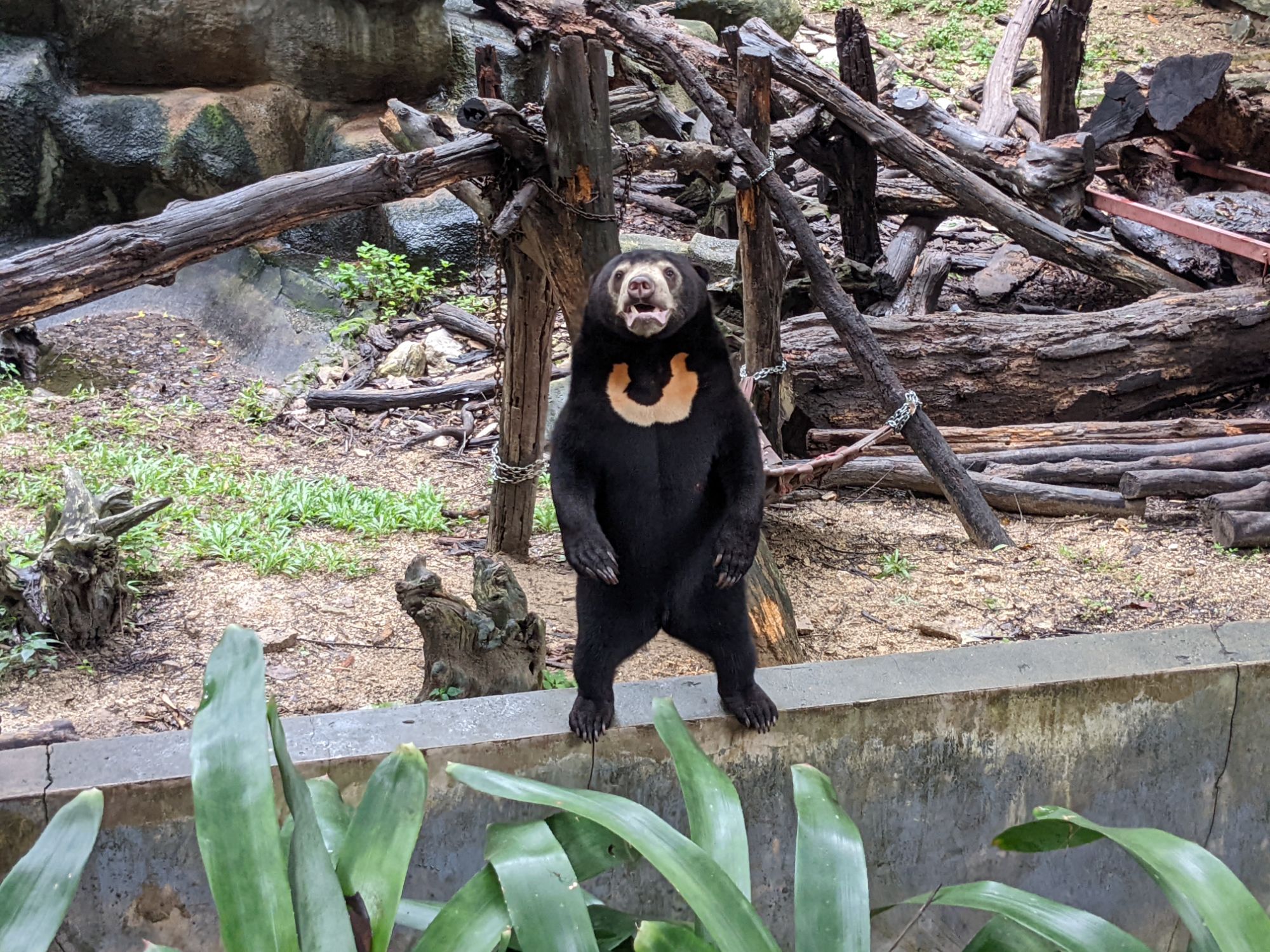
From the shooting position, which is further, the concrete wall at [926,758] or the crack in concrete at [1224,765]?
the crack in concrete at [1224,765]

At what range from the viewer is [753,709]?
8.51 ft

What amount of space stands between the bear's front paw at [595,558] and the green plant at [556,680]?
135 cm

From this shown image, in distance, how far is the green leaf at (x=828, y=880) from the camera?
75.7 inches

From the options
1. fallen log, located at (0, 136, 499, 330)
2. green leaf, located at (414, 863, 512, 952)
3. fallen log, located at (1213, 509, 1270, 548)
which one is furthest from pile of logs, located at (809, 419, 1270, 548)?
green leaf, located at (414, 863, 512, 952)

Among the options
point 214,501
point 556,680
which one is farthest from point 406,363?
point 556,680

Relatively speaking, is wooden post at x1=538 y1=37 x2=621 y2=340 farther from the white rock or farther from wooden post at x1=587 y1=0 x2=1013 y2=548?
the white rock

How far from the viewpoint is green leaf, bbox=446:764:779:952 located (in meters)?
1.78

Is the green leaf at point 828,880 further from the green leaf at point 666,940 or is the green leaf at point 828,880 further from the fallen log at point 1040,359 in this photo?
the fallen log at point 1040,359

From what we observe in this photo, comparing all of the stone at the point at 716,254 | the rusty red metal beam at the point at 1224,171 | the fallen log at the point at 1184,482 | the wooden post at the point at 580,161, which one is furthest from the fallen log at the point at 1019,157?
the wooden post at the point at 580,161

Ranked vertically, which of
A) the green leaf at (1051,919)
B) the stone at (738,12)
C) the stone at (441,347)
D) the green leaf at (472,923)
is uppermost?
the stone at (738,12)

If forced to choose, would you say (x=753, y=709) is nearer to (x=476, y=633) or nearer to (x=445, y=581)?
(x=476, y=633)

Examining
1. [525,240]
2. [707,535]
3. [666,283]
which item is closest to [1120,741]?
[707,535]

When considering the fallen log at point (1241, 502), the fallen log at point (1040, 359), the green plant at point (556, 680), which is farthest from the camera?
the fallen log at point (1040, 359)

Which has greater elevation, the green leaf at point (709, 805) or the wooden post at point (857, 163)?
the wooden post at point (857, 163)
